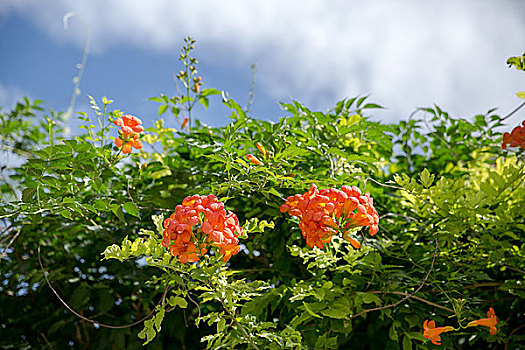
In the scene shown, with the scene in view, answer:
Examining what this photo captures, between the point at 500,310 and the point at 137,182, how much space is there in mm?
1673

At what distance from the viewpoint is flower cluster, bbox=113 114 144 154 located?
153 centimetres

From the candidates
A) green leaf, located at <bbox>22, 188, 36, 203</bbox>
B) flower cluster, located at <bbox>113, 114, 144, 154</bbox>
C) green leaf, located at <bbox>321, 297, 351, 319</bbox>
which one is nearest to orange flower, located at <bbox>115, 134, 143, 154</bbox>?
flower cluster, located at <bbox>113, 114, 144, 154</bbox>

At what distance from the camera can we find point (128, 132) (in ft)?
5.01

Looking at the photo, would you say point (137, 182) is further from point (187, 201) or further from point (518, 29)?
point (518, 29)

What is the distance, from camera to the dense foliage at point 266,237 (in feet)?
4.51

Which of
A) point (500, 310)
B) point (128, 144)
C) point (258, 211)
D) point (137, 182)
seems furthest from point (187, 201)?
point (500, 310)

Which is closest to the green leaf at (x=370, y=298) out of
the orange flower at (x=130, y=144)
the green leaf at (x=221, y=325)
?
the green leaf at (x=221, y=325)

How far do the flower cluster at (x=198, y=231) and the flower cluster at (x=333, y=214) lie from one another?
0.75 feet

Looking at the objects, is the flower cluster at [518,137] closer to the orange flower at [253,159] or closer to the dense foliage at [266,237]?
the dense foliage at [266,237]

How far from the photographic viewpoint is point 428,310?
166 cm

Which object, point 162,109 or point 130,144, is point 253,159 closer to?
point 130,144

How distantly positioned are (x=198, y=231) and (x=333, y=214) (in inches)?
15.7

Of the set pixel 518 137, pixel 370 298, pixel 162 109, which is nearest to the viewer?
pixel 370 298

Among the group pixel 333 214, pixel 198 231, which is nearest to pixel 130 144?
pixel 198 231
